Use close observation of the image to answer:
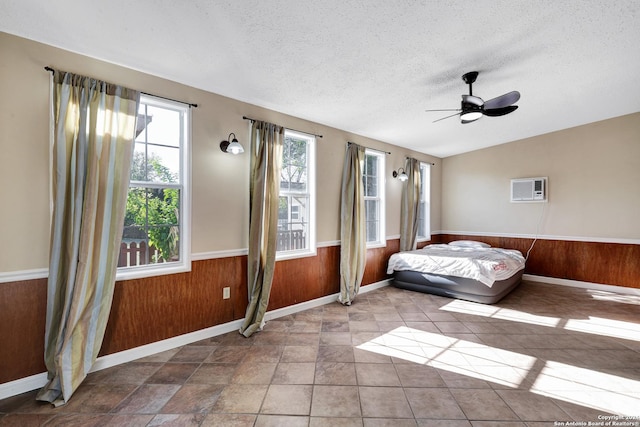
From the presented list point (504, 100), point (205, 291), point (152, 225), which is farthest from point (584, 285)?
point (152, 225)

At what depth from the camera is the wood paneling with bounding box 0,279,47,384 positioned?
1.95 m

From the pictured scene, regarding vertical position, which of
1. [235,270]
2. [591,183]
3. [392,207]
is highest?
[591,183]

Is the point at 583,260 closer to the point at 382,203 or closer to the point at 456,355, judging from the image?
the point at 382,203

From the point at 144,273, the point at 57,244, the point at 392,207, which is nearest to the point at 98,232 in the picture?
the point at 57,244

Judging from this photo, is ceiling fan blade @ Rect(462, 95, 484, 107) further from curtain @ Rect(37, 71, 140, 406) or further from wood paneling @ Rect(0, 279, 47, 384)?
wood paneling @ Rect(0, 279, 47, 384)

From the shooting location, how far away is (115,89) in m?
2.28

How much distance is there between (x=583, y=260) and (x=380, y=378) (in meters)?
4.77

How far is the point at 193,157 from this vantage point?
9.09ft

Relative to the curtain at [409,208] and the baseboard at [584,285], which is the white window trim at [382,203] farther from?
the baseboard at [584,285]

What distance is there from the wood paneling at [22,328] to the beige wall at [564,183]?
670 cm

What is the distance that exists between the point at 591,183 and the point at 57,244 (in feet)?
23.2

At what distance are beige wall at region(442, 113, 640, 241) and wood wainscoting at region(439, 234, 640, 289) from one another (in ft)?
0.56

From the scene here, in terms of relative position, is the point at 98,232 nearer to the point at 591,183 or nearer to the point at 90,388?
the point at 90,388

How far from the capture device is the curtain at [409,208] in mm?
5152
